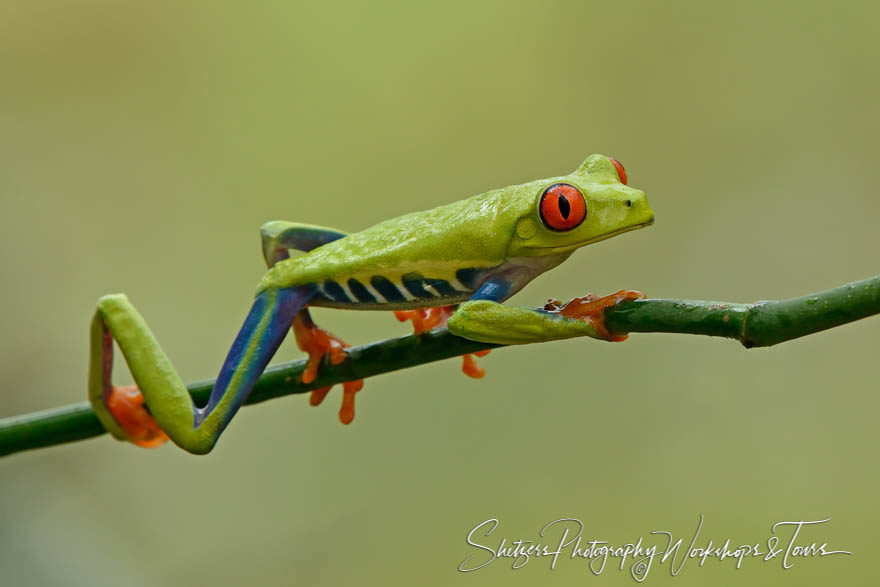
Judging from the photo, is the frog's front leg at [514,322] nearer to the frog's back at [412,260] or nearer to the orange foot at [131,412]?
the frog's back at [412,260]

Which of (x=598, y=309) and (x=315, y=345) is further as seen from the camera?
(x=315, y=345)

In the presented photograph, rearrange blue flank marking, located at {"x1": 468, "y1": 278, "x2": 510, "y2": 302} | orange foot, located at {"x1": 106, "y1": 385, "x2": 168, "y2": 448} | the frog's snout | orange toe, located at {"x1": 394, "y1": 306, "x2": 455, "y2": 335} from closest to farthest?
the frog's snout < blue flank marking, located at {"x1": 468, "y1": 278, "x2": 510, "y2": 302} < orange foot, located at {"x1": 106, "y1": 385, "x2": 168, "y2": 448} < orange toe, located at {"x1": 394, "y1": 306, "x2": 455, "y2": 335}

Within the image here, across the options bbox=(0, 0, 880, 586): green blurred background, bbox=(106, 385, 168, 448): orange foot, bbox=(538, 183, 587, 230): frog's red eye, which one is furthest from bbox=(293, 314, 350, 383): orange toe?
bbox=(0, 0, 880, 586): green blurred background

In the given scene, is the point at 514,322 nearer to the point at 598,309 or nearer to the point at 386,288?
the point at 598,309

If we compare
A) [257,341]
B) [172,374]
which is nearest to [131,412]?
[172,374]

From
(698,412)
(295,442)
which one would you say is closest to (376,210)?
(295,442)

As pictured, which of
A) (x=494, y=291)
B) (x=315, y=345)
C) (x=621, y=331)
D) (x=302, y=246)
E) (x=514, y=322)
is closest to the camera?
(x=621, y=331)

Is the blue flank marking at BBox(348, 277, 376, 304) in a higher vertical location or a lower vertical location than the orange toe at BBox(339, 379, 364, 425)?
higher

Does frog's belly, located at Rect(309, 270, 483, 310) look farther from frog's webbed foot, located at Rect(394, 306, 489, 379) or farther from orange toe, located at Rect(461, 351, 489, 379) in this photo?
orange toe, located at Rect(461, 351, 489, 379)
